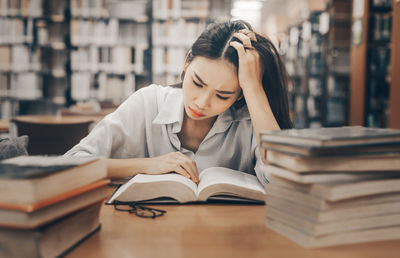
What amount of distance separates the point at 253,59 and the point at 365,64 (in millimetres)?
3850

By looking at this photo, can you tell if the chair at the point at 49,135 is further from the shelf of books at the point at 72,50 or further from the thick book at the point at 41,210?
the shelf of books at the point at 72,50

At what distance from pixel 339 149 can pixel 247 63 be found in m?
0.60

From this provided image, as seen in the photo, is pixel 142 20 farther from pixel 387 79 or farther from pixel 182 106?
pixel 182 106

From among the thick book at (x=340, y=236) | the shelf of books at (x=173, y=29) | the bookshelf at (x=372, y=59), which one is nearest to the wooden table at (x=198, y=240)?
the thick book at (x=340, y=236)

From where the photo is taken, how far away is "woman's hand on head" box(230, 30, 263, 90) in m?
1.20

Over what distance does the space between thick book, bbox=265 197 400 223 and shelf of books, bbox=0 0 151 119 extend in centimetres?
465

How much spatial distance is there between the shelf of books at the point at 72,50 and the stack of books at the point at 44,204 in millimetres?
4633

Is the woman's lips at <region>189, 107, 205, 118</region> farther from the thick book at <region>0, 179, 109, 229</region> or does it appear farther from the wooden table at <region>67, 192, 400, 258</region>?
the thick book at <region>0, 179, 109, 229</region>

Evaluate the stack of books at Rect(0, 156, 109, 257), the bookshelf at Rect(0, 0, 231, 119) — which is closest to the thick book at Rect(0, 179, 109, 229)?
the stack of books at Rect(0, 156, 109, 257)

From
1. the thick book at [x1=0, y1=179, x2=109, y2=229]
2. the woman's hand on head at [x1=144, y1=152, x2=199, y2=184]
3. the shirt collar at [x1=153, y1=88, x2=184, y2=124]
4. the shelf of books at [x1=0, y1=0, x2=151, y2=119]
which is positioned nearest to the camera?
the thick book at [x1=0, y1=179, x2=109, y2=229]

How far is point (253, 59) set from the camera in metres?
1.22

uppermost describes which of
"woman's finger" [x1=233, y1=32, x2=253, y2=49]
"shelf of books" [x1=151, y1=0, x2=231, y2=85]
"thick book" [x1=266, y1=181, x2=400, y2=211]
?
"shelf of books" [x1=151, y1=0, x2=231, y2=85]

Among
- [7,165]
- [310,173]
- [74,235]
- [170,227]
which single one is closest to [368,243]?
[310,173]

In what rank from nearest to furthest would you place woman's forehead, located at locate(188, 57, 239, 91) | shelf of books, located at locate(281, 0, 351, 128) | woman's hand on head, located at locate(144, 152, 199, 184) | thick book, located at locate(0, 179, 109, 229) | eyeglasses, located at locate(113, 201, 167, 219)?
thick book, located at locate(0, 179, 109, 229)
eyeglasses, located at locate(113, 201, 167, 219)
woman's hand on head, located at locate(144, 152, 199, 184)
woman's forehead, located at locate(188, 57, 239, 91)
shelf of books, located at locate(281, 0, 351, 128)
